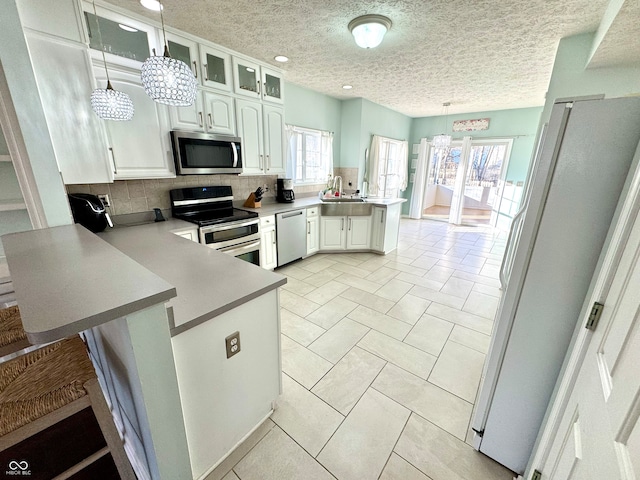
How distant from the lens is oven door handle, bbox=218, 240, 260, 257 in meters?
2.79

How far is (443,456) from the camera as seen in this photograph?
4.51 feet

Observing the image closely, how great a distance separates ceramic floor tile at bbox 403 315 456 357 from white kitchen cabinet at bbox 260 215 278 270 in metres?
1.90

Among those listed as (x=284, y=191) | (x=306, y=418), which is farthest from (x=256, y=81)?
(x=306, y=418)

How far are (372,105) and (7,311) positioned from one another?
555cm

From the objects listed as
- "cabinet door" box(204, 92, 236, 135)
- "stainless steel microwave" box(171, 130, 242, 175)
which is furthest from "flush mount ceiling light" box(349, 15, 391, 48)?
"stainless steel microwave" box(171, 130, 242, 175)

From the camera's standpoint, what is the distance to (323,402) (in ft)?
5.48

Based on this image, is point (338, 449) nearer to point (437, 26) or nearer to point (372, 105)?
point (437, 26)

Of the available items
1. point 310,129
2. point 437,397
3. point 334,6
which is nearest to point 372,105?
point 310,129

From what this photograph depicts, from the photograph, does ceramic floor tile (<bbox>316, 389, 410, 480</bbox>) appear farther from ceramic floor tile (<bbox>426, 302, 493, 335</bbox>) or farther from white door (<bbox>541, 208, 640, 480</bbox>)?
ceramic floor tile (<bbox>426, 302, 493, 335</bbox>)

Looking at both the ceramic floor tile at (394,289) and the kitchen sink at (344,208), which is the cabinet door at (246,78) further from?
the ceramic floor tile at (394,289)

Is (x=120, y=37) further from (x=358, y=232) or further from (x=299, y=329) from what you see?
(x=358, y=232)

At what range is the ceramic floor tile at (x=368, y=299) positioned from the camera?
9.11ft

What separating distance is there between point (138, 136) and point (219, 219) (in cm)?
98

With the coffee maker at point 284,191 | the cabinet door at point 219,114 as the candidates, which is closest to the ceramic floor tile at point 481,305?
the coffee maker at point 284,191
